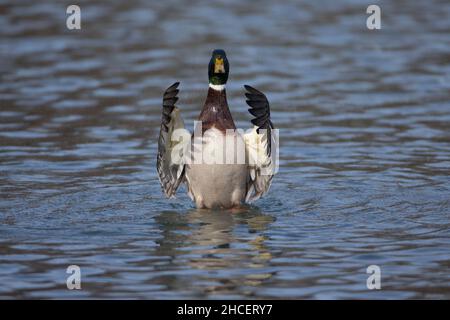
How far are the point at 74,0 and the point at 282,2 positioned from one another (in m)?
4.04

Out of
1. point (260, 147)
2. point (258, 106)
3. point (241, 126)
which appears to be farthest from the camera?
point (241, 126)

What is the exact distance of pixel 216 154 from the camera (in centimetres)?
988

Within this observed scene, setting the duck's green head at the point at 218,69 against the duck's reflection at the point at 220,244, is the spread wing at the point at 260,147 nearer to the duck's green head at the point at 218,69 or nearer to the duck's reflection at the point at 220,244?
the duck's reflection at the point at 220,244

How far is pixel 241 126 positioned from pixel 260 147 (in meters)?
3.58

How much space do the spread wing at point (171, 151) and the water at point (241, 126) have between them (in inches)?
11.1

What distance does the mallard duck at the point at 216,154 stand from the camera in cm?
987

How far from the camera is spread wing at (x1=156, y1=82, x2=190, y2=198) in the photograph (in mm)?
9883

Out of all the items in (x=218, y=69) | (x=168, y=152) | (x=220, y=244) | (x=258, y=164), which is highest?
(x=218, y=69)

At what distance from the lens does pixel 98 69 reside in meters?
16.7

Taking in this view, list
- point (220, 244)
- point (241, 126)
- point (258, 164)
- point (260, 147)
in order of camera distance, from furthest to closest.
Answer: point (241, 126), point (258, 164), point (260, 147), point (220, 244)

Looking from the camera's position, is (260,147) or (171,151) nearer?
(260,147)

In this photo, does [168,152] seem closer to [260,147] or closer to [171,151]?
[171,151]

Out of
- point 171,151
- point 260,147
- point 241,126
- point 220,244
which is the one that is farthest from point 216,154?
point 241,126

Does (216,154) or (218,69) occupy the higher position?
(218,69)
